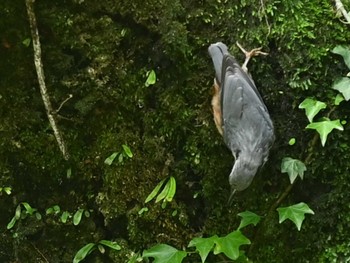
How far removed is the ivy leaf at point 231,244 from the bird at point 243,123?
0.19 meters

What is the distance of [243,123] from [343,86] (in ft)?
1.37

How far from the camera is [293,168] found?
2.70 m

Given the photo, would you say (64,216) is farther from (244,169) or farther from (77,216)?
(244,169)

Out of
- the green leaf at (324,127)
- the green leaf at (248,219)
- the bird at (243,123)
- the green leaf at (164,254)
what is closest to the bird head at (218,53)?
the bird at (243,123)

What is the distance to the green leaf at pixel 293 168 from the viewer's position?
2.70m

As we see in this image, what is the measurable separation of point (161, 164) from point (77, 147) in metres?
0.39

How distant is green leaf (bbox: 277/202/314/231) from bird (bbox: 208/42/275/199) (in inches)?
6.9

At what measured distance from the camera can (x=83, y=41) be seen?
2928 millimetres

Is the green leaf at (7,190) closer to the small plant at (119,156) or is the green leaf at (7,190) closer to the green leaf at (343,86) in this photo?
the small plant at (119,156)

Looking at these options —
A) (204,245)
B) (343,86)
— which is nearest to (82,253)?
(204,245)

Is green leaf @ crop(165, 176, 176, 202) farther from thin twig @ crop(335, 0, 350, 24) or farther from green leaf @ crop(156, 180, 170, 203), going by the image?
thin twig @ crop(335, 0, 350, 24)

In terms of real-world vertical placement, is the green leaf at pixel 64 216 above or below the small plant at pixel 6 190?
below

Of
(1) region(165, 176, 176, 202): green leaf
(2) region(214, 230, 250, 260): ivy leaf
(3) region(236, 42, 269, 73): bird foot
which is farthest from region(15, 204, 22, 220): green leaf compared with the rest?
(3) region(236, 42, 269, 73): bird foot

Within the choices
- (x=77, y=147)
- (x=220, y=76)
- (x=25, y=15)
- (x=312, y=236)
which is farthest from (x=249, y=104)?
(x=25, y=15)
